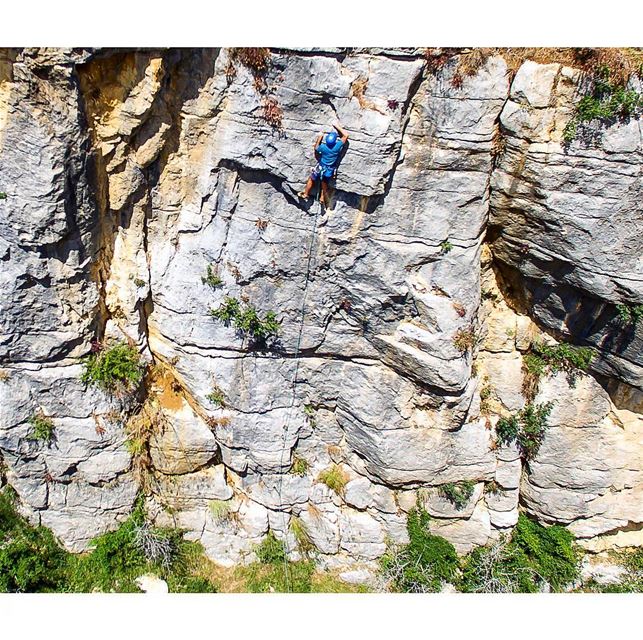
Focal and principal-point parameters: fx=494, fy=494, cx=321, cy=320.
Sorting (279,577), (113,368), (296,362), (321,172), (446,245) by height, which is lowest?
(279,577)

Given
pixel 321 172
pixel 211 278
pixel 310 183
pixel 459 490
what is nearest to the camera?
pixel 321 172

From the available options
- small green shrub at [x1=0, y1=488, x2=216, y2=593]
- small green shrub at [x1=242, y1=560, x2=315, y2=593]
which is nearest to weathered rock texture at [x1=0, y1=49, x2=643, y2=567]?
small green shrub at [x1=0, y1=488, x2=216, y2=593]

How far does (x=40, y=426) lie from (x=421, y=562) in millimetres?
8292

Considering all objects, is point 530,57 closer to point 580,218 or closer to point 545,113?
point 545,113

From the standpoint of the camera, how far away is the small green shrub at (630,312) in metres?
8.48

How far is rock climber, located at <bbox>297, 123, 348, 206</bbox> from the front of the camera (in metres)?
7.50

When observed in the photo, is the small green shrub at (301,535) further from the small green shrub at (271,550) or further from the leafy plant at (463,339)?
the leafy plant at (463,339)

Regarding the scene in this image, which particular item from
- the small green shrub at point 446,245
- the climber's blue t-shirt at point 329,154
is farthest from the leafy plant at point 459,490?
the climber's blue t-shirt at point 329,154

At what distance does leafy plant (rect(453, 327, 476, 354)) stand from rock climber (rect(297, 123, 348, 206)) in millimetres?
3572

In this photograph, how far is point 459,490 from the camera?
10.3m

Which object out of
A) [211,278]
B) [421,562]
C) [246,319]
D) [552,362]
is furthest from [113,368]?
[552,362]

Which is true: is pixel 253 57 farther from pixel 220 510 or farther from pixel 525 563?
pixel 525 563

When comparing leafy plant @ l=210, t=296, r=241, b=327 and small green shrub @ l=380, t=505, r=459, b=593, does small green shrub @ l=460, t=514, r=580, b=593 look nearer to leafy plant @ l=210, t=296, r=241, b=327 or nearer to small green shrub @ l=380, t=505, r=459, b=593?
small green shrub @ l=380, t=505, r=459, b=593

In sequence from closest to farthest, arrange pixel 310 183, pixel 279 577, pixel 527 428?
pixel 310 183 < pixel 527 428 < pixel 279 577
